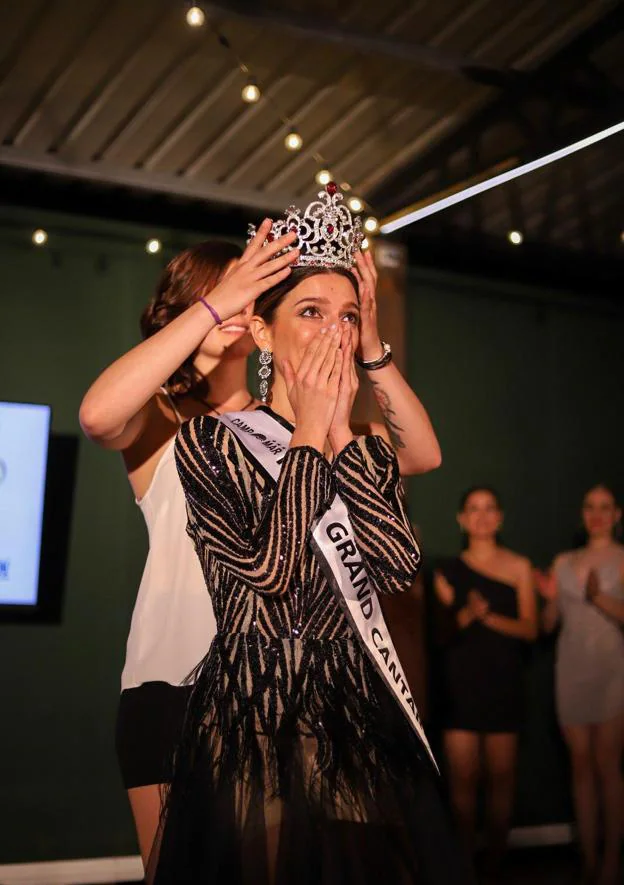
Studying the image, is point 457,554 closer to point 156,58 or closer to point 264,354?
point 156,58

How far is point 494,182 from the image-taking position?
420 cm

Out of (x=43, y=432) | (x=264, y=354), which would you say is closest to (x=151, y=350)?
(x=264, y=354)

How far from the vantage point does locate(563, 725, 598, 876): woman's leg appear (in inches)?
160

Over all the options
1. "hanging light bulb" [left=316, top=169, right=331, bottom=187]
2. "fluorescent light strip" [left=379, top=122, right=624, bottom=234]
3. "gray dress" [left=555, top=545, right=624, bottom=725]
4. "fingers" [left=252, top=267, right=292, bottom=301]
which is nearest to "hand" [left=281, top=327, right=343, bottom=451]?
"fingers" [left=252, top=267, right=292, bottom=301]

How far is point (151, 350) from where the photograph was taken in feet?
5.34

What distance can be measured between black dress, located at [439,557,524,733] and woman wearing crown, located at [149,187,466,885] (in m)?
2.95

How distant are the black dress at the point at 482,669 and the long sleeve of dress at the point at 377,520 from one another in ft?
9.66

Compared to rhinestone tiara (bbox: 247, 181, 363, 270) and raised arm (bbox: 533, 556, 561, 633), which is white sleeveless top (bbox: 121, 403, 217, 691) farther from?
raised arm (bbox: 533, 556, 561, 633)

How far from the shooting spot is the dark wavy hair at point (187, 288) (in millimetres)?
2027

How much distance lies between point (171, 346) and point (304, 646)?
50 cm

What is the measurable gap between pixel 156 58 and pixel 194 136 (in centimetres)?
51

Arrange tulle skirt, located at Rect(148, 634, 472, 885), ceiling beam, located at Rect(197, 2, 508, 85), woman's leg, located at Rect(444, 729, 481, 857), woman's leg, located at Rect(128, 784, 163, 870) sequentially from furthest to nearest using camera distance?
woman's leg, located at Rect(444, 729, 481, 857) → ceiling beam, located at Rect(197, 2, 508, 85) → woman's leg, located at Rect(128, 784, 163, 870) → tulle skirt, located at Rect(148, 634, 472, 885)

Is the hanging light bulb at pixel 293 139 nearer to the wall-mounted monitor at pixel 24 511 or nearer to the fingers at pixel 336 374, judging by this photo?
the wall-mounted monitor at pixel 24 511

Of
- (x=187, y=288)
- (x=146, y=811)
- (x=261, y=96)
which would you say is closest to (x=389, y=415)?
(x=187, y=288)
